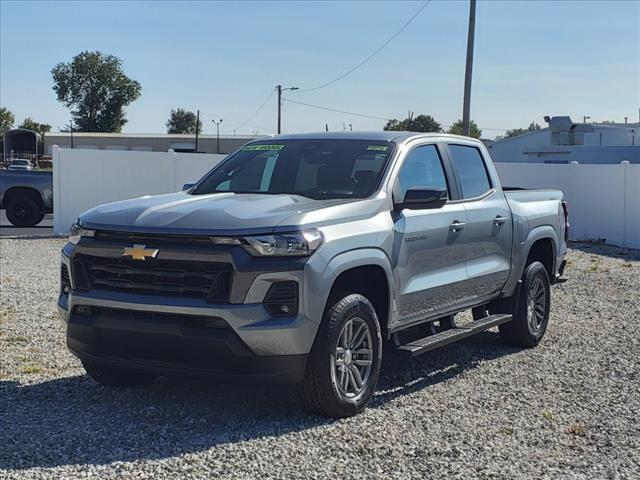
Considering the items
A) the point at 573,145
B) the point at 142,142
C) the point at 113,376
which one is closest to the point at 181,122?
the point at 142,142

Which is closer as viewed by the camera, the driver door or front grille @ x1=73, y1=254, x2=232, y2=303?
front grille @ x1=73, y1=254, x2=232, y2=303

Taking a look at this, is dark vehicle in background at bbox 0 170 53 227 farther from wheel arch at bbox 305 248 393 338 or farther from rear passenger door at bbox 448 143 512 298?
wheel arch at bbox 305 248 393 338

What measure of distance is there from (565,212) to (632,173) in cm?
1141

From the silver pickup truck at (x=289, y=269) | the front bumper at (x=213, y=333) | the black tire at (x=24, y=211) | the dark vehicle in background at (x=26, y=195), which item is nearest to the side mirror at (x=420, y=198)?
the silver pickup truck at (x=289, y=269)

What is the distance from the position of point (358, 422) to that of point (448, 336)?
1496 millimetres

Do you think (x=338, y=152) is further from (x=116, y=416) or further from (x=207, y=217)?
(x=116, y=416)

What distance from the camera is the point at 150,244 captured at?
5.34 meters

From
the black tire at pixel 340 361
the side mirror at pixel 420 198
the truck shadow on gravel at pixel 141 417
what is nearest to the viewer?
the truck shadow on gravel at pixel 141 417

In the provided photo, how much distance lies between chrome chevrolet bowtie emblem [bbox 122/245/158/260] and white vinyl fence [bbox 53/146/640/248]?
1439 cm

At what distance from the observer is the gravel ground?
4812 mm

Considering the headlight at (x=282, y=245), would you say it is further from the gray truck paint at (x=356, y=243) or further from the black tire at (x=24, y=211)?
the black tire at (x=24, y=211)

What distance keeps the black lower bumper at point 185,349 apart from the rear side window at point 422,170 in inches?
72.7

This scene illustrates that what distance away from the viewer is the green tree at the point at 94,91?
11069 centimetres

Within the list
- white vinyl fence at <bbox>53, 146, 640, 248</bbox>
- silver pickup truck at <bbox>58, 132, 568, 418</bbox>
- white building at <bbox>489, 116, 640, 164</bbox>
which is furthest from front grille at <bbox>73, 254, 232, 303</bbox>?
white building at <bbox>489, 116, 640, 164</bbox>
